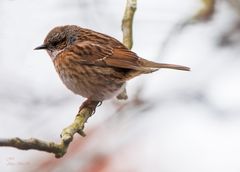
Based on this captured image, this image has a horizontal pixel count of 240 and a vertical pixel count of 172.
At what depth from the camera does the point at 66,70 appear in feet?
11.8

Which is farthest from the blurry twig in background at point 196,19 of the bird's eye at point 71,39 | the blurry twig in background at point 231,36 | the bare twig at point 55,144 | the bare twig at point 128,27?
the bare twig at point 55,144

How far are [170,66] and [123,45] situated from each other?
0.31m

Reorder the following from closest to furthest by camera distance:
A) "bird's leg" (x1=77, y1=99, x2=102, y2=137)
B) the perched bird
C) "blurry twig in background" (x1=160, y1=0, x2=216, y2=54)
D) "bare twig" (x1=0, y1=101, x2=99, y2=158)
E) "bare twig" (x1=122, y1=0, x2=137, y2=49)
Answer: "bare twig" (x1=0, y1=101, x2=99, y2=158) → "bird's leg" (x1=77, y1=99, x2=102, y2=137) → the perched bird → "bare twig" (x1=122, y1=0, x2=137, y2=49) → "blurry twig in background" (x1=160, y1=0, x2=216, y2=54)

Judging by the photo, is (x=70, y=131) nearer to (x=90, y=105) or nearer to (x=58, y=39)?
(x=90, y=105)

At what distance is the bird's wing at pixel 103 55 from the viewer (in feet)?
11.5

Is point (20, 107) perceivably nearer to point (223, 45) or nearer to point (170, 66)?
point (170, 66)

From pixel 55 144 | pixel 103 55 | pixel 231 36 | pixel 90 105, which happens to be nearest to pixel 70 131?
pixel 55 144

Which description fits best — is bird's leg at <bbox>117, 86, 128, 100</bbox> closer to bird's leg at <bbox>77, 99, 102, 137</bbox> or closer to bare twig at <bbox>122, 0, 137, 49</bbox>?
bird's leg at <bbox>77, 99, 102, 137</bbox>

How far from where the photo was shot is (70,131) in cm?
269

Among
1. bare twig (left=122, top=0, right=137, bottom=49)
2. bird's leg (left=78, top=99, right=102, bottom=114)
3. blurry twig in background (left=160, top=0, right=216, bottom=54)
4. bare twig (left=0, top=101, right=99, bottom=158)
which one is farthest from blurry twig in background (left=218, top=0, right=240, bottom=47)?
bare twig (left=0, top=101, right=99, bottom=158)

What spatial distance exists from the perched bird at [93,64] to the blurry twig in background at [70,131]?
80 mm

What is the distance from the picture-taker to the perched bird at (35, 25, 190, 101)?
11.5 ft

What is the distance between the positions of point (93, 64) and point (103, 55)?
2.6 inches

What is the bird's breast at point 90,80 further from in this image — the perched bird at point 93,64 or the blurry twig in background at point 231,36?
the blurry twig in background at point 231,36
